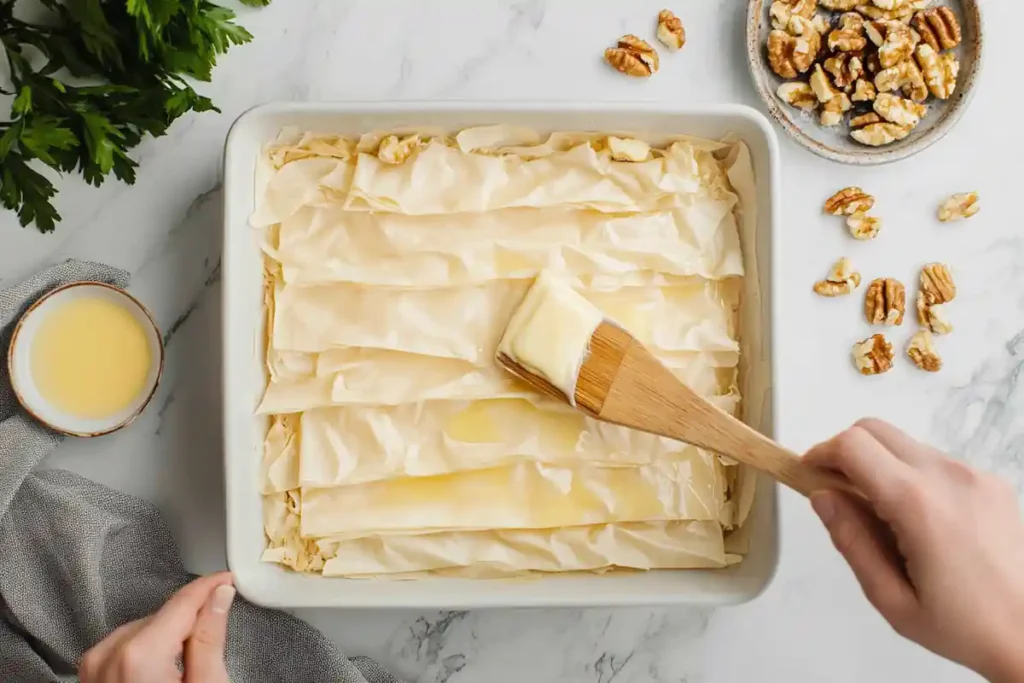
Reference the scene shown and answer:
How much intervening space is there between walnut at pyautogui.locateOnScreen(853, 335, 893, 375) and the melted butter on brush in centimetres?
29

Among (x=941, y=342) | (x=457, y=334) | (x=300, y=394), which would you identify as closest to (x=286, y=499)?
(x=300, y=394)

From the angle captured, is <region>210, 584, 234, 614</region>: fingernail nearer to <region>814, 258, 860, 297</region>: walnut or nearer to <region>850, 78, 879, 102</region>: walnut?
<region>814, 258, 860, 297</region>: walnut

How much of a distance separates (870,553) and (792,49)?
0.47m

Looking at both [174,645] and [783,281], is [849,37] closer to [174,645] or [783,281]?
[783,281]

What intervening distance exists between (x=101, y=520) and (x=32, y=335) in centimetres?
18

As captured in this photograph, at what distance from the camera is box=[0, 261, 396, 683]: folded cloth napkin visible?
821 millimetres

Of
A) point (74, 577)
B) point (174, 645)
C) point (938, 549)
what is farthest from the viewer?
point (74, 577)

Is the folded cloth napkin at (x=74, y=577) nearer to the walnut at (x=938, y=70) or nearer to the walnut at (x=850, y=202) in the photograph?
the walnut at (x=850, y=202)

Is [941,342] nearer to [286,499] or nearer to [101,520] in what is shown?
[286,499]

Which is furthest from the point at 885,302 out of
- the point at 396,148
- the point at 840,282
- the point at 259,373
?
the point at 259,373

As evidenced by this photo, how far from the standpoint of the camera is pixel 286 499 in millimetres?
799

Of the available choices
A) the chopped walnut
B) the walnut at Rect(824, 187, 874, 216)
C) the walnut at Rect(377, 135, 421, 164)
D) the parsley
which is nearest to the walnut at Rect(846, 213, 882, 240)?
the walnut at Rect(824, 187, 874, 216)

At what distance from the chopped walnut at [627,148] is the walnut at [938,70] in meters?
0.28

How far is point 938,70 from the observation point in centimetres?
83
